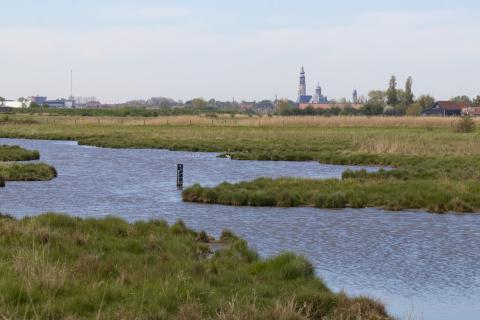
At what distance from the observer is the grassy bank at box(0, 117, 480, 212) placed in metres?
29.0

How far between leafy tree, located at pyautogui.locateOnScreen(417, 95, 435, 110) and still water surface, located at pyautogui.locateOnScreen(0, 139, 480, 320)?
140m

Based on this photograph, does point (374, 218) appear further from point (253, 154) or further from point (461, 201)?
point (253, 154)

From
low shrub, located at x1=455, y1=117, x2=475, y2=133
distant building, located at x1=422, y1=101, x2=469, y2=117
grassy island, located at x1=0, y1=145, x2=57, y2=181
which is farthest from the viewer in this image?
A: distant building, located at x1=422, y1=101, x2=469, y2=117

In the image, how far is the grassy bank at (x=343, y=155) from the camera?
29.0 metres

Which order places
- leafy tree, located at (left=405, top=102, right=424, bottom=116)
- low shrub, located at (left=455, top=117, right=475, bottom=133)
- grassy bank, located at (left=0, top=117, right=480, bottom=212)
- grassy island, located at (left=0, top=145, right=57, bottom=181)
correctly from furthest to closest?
leafy tree, located at (left=405, top=102, right=424, bottom=116), low shrub, located at (left=455, top=117, right=475, bottom=133), grassy island, located at (left=0, top=145, right=57, bottom=181), grassy bank, located at (left=0, top=117, right=480, bottom=212)

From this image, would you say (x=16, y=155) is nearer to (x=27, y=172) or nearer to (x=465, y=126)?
(x=27, y=172)

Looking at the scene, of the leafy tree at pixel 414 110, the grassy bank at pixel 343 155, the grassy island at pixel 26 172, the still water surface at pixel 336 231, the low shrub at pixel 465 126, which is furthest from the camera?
the leafy tree at pixel 414 110

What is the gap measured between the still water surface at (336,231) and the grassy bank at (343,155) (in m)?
1.35

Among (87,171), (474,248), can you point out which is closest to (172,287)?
(474,248)

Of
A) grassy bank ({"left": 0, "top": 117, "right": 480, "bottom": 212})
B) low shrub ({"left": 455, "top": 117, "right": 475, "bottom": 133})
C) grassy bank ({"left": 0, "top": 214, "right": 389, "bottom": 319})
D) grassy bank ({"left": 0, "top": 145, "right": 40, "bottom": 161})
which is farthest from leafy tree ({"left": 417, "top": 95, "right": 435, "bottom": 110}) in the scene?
grassy bank ({"left": 0, "top": 214, "right": 389, "bottom": 319})

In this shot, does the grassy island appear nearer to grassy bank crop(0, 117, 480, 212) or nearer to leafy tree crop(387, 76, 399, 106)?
grassy bank crop(0, 117, 480, 212)

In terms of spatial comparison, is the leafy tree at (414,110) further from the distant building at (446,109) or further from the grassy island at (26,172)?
the grassy island at (26,172)

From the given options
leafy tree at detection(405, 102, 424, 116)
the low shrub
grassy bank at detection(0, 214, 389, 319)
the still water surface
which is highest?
leafy tree at detection(405, 102, 424, 116)

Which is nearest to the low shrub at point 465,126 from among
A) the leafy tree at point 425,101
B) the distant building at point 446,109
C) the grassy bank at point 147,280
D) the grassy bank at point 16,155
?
the grassy bank at point 16,155
